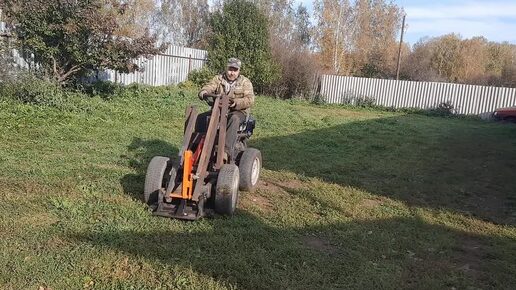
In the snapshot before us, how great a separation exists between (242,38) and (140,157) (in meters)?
15.7

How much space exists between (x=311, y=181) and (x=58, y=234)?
3990 millimetres

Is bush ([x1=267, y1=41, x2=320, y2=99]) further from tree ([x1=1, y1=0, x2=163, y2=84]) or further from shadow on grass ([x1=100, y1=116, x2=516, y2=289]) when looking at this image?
shadow on grass ([x1=100, y1=116, x2=516, y2=289])

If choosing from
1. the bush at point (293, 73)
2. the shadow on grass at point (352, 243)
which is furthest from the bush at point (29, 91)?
the bush at point (293, 73)

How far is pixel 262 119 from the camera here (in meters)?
13.9

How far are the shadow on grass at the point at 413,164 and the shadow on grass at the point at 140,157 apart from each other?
6.14 ft

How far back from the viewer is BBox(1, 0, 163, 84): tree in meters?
11.4

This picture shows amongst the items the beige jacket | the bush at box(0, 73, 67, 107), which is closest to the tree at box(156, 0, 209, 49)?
the bush at box(0, 73, 67, 107)

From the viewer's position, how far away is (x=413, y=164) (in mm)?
9477

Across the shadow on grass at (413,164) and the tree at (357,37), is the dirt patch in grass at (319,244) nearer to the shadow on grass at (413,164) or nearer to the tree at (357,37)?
the shadow on grass at (413,164)

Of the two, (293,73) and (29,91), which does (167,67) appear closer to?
(293,73)

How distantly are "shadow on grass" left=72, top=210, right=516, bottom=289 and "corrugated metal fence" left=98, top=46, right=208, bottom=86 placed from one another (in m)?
12.6

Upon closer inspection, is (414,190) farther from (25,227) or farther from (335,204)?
(25,227)

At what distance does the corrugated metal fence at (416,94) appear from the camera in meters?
22.0

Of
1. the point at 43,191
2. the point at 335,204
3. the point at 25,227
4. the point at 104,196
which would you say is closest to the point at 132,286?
the point at 25,227
